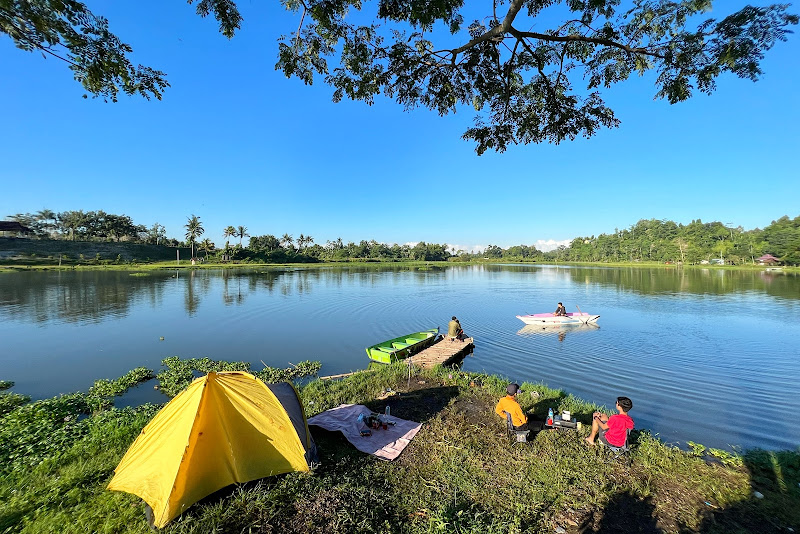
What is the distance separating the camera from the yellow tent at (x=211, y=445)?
461 centimetres

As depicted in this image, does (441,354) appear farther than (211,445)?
Yes

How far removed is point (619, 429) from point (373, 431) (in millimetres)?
5136

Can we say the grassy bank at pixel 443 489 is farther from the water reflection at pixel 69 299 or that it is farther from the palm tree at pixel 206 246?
the palm tree at pixel 206 246

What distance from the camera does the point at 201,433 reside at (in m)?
4.93

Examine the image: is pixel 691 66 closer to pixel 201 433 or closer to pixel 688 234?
pixel 201 433

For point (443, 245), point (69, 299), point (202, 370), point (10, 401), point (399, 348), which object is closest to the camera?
point (10, 401)

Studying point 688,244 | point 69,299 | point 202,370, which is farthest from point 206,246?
point 688,244

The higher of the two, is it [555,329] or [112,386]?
[112,386]

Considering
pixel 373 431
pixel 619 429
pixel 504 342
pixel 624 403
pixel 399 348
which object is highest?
pixel 624 403

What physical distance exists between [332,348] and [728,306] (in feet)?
117

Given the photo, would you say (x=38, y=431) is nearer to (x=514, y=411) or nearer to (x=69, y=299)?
(x=514, y=411)

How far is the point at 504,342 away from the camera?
18.3 m

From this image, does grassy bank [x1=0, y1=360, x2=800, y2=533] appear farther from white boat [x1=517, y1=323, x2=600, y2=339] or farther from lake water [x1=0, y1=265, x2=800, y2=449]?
white boat [x1=517, y1=323, x2=600, y2=339]

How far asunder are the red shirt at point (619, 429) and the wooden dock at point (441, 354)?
6250 mm
